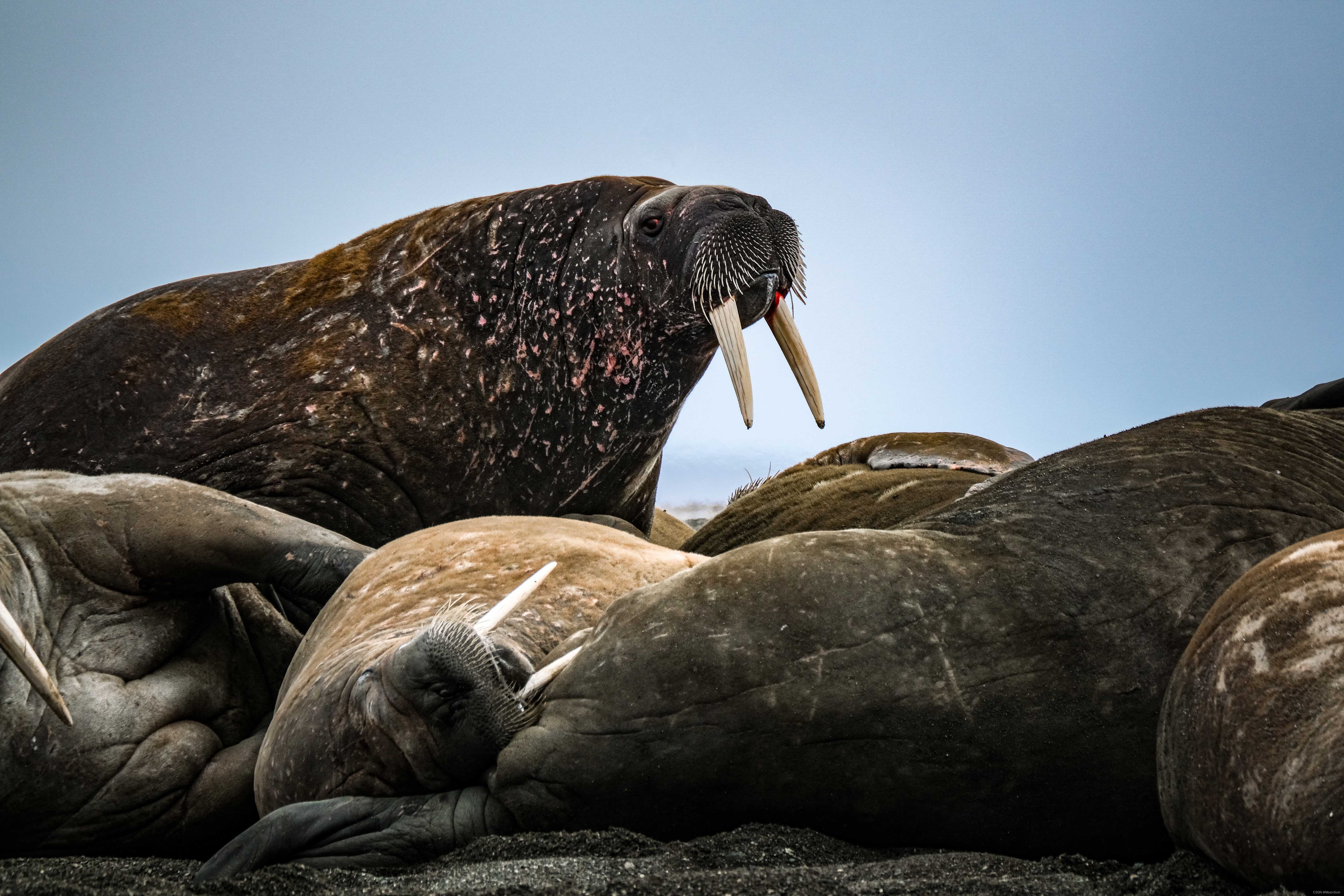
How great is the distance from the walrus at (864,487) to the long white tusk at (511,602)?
1.18 m

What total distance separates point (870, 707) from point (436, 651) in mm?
821

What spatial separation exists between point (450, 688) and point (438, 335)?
3193mm

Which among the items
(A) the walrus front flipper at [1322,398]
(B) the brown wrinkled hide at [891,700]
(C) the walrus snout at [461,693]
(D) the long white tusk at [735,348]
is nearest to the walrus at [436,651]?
(C) the walrus snout at [461,693]

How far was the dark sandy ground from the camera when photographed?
6.45 feet

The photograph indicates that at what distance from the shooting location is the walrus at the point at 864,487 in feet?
14.5

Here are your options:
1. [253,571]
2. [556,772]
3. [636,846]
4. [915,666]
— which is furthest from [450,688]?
[253,571]

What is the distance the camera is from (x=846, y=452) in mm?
5848

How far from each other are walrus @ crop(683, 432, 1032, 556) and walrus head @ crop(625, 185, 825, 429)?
348 mm

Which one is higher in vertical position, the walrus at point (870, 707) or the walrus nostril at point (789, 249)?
the walrus nostril at point (789, 249)

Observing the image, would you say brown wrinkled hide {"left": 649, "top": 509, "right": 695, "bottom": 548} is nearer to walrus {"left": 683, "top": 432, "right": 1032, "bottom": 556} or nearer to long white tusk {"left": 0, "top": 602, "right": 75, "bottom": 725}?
walrus {"left": 683, "top": 432, "right": 1032, "bottom": 556}

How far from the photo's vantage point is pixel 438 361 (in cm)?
537

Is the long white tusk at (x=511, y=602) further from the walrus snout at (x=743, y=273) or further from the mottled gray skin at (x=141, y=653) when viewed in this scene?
the walrus snout at (x=743, y=273)

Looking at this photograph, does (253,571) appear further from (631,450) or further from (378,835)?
(631,450)

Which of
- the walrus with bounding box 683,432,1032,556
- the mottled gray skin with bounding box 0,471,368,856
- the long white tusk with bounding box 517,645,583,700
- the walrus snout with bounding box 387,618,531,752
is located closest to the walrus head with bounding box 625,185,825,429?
the walrus with bounding box 683,432,1032,556
